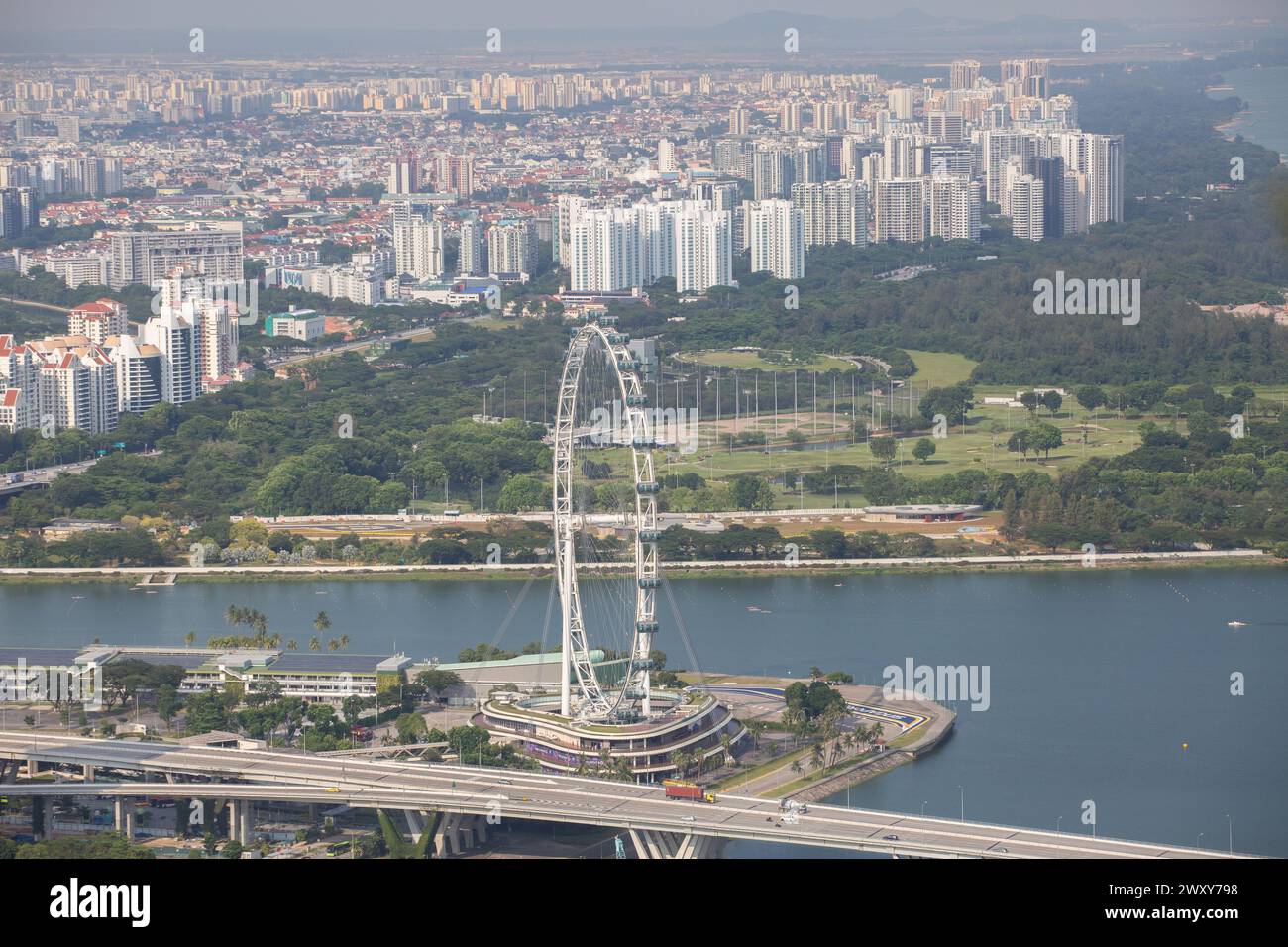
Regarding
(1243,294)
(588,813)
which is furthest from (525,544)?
(1243,294)

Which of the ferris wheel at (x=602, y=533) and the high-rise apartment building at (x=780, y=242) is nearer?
the ferris wheel at (x=602, y=533)

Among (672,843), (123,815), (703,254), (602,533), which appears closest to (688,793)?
(672,843)

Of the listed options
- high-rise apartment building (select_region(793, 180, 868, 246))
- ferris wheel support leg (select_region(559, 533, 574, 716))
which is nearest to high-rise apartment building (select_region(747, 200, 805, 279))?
high-rise apartment building (select_region(793, 180, 868, 246))

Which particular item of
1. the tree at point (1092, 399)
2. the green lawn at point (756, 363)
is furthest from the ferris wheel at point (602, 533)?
the green lawn at point (756, 363)

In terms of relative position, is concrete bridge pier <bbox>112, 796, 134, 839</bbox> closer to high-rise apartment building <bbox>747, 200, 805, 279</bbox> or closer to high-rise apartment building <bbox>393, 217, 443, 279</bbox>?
high-rise apartment building <bbox>747, 200, 805, 279</bbox>

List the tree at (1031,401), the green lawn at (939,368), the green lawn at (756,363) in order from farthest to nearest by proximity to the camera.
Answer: the green lawn at (756,363) → the green lawn at (939,368) → the tree at (1031,401)

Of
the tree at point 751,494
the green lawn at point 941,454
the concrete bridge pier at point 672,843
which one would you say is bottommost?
the concrete bridge pier at point 672,843

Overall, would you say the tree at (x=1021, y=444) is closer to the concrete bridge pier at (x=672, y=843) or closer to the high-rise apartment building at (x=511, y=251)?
the concrete bridge pier at (x=672, y=843)
